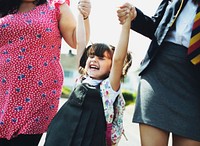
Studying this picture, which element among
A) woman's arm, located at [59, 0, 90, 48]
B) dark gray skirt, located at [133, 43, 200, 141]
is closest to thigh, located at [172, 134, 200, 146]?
dark gray skirt, located at [133, 43, 200, 141]

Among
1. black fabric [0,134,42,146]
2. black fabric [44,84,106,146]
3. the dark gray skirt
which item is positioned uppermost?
the dark gray skirt

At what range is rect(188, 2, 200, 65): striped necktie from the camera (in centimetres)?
223

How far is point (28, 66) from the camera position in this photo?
257 cm

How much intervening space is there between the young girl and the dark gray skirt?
7.3 inches

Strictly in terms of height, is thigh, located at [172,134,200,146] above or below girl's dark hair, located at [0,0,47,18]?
below

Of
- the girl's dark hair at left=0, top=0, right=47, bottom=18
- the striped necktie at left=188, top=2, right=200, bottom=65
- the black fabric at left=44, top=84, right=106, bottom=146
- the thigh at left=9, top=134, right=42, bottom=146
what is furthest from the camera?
the girl's dark hair at left=0, top=0, right=47, bottom=18

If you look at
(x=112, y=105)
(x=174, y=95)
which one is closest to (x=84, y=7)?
(x=112, y=105)

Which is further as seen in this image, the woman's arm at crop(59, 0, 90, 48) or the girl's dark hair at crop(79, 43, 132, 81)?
the woman's arm at crop(59, 0, 90, 48)

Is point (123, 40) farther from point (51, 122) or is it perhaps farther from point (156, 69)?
point (51, 122)

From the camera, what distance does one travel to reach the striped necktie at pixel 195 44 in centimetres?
223

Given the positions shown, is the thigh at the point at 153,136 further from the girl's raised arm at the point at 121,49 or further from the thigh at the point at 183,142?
the girl's raised arm at the point at 121,49

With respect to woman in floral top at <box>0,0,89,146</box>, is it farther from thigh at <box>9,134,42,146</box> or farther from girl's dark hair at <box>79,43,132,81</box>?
girl's dark hair at <box>79,43,132,81</box>

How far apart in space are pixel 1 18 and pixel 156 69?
1.08 m

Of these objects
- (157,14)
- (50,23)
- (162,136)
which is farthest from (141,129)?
(50,23)
